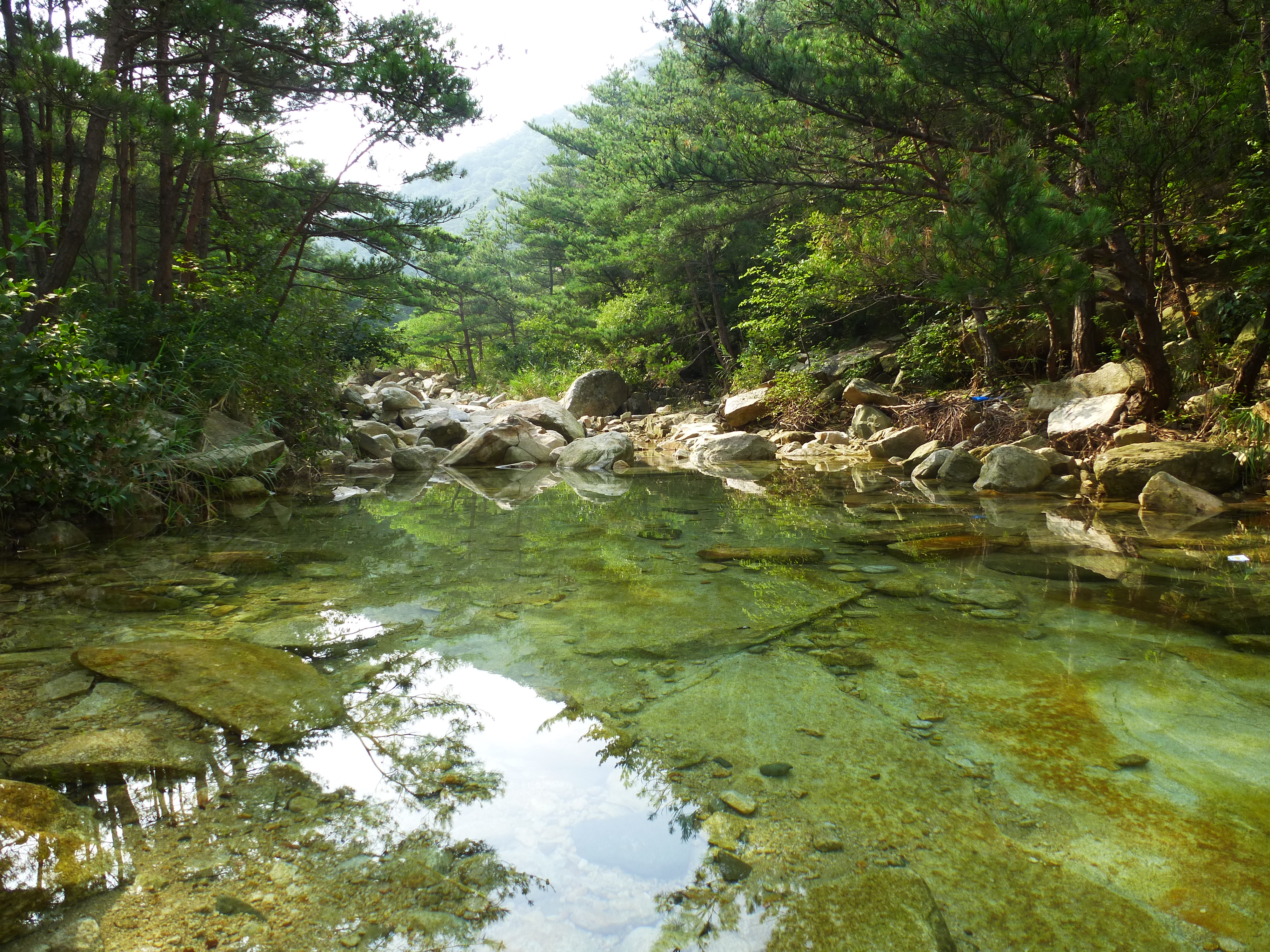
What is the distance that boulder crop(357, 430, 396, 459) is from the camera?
31.4 ft

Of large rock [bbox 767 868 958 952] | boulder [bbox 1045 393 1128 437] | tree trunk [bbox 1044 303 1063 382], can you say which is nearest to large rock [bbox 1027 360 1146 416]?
boulder [bbox 1045 393 1128 437]

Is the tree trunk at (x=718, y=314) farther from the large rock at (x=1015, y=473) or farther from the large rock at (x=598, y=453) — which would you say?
the large rock at (x=1015, y=473)

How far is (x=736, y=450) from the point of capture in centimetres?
1002

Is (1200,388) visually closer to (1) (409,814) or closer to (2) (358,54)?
(1) (409,814)

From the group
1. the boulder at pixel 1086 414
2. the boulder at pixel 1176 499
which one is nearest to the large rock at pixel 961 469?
the boulder at pixel 1086 414

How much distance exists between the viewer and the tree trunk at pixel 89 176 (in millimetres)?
5523

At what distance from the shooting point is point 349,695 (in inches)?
83.2

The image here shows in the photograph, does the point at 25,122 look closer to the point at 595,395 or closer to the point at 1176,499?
the point at 1176,499

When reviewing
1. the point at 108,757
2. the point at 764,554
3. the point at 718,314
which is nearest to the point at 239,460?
the point at 764,554

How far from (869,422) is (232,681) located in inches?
354

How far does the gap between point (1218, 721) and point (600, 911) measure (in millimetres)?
1752

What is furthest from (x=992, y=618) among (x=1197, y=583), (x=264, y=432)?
(x=264, y=432)

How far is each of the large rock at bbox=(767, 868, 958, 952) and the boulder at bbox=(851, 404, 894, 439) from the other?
8863mm

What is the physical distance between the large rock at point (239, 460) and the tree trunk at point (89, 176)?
176 cm
